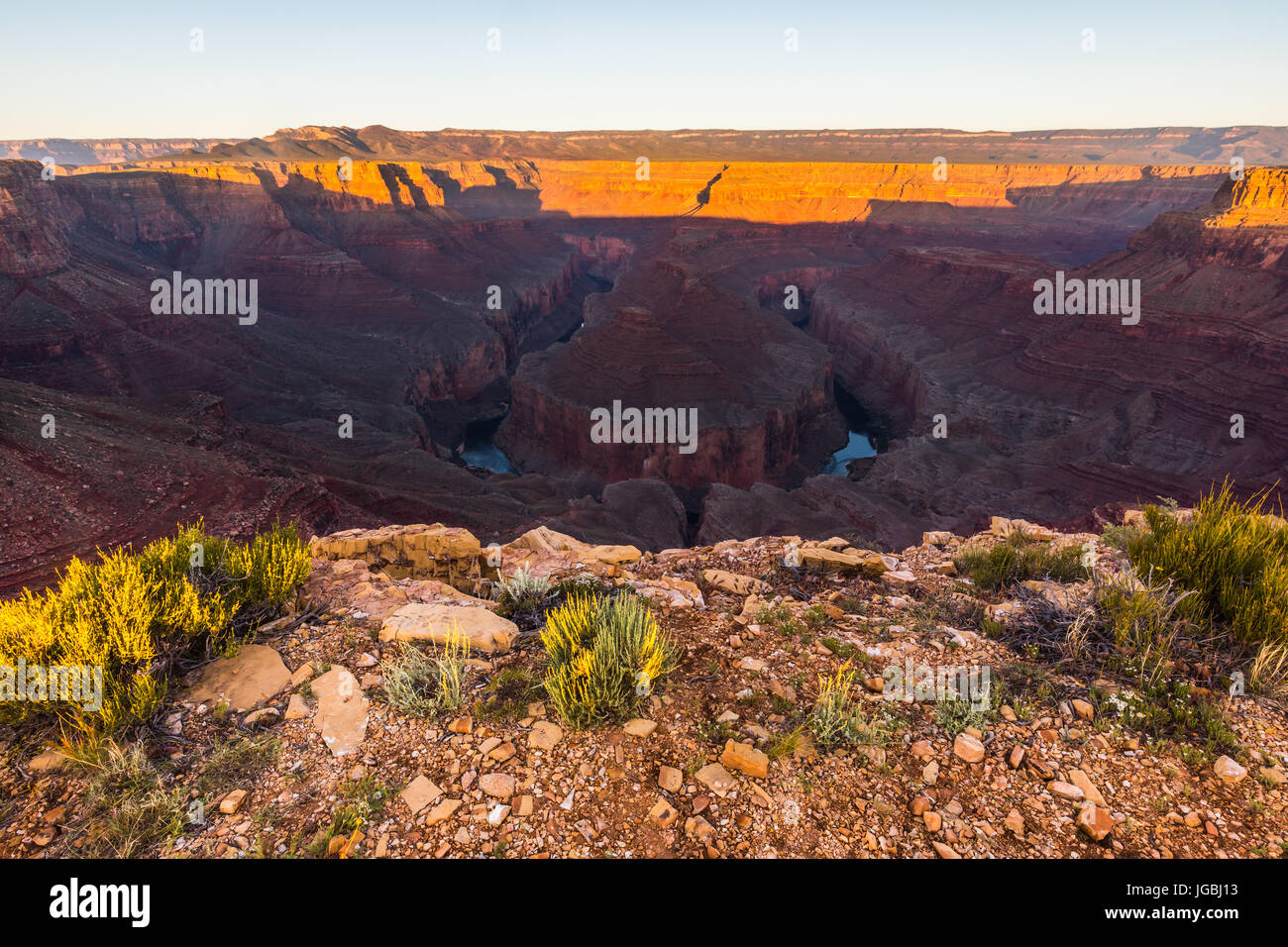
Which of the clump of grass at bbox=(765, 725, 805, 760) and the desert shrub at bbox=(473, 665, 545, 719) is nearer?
the clump of grass at bbox=(765, 725, 805, 760)

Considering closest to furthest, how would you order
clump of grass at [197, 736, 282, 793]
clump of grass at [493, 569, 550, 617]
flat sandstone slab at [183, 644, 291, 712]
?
clump of grass at [197, 736, 282, 793], flat sandstone slab at [183, 644, 291, 712], clump of grass at [493, 569, 550, 617]

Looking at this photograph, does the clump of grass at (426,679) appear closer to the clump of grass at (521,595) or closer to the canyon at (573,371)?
the clump of grass at (521,595)

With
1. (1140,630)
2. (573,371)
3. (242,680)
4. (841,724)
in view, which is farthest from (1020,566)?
(573,371)

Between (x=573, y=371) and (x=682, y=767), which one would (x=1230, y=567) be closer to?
(x=682, y=767)

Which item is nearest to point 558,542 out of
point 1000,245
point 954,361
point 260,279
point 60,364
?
point 60,364

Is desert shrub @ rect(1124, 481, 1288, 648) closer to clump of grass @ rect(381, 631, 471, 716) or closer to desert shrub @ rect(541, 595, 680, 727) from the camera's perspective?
desert shrub @ rect(541, 595, 680, 727)

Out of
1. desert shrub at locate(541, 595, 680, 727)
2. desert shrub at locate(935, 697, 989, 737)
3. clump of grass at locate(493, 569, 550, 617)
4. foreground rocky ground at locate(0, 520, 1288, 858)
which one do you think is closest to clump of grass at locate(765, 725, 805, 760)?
foreground rocky ground at locate(0, 520, 1288, 858)

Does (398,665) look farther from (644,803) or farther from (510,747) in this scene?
(644,803)
